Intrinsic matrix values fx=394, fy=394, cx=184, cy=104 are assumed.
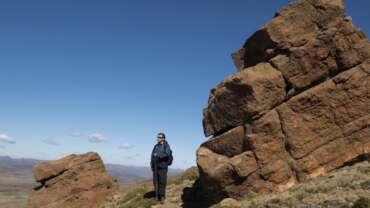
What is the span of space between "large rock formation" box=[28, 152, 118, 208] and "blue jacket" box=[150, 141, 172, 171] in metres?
9.31

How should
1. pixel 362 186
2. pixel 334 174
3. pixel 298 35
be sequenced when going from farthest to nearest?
pixel 298 35, pixel 334 174, pixel 362 186

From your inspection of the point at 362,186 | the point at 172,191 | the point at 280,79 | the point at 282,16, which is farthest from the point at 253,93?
the point at 172,191

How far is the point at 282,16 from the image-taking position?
24891 mm

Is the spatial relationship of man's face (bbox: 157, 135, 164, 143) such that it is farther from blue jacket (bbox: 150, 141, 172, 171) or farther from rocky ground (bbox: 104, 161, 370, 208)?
rocky ground (bbox: 104, 161, 370, 208)

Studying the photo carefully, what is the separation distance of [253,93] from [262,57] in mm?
3694

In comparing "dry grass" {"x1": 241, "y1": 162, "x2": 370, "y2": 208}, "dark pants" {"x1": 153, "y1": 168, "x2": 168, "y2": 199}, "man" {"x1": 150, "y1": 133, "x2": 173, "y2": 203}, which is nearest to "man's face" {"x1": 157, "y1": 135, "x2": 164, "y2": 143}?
"man" {"x1": 150, "y1": 133, "x2": 173, "y2": 203}

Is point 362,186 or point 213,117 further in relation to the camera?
point 213,117

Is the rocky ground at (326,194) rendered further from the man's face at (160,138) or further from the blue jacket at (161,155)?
the man's face at (160,138)

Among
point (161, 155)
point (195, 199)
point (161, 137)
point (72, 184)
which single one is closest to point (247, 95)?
point (161, 137)

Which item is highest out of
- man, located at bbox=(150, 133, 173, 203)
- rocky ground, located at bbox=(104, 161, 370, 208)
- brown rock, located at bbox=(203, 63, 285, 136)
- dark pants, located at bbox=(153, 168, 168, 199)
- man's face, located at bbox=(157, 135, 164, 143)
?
brown rock, located at bbox=(203, 63, 285, 136)

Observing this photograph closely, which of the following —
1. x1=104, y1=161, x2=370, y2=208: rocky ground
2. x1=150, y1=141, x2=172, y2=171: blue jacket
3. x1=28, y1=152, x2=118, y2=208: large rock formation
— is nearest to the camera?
x1=104, y1=161, x2=370, y2=208: rocky ground

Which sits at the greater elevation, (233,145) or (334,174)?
(233,145)

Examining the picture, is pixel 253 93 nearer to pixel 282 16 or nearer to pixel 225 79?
pixel 225 79

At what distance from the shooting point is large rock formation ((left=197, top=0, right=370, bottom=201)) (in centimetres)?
2236
